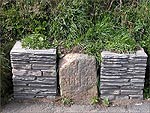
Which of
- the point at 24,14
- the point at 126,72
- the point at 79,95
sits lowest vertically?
the point at 79,95

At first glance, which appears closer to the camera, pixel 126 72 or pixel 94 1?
pixel 126 72

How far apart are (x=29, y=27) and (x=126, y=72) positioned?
4.15 feet

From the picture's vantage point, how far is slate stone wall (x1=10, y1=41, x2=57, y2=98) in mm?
3787

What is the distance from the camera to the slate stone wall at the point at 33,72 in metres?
3.79

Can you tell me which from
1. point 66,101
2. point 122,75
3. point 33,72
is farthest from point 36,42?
point 122,75

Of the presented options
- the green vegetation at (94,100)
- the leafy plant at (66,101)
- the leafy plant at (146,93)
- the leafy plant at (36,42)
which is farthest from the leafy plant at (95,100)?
the leafy plant at (36,42)

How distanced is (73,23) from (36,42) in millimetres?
526

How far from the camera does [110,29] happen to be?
4.11m

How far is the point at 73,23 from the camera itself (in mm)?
4145

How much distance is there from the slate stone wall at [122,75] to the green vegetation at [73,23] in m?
0.25

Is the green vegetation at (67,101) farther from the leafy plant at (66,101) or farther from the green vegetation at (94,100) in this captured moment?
the green vegetation at (94,100)

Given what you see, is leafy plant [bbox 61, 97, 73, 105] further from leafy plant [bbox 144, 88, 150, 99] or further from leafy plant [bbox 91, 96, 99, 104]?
leafy plant [bbox 144, 88, 150, 99]

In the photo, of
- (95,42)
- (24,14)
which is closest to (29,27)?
(24,14)

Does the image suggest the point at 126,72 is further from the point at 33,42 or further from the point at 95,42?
the point at 33,42
